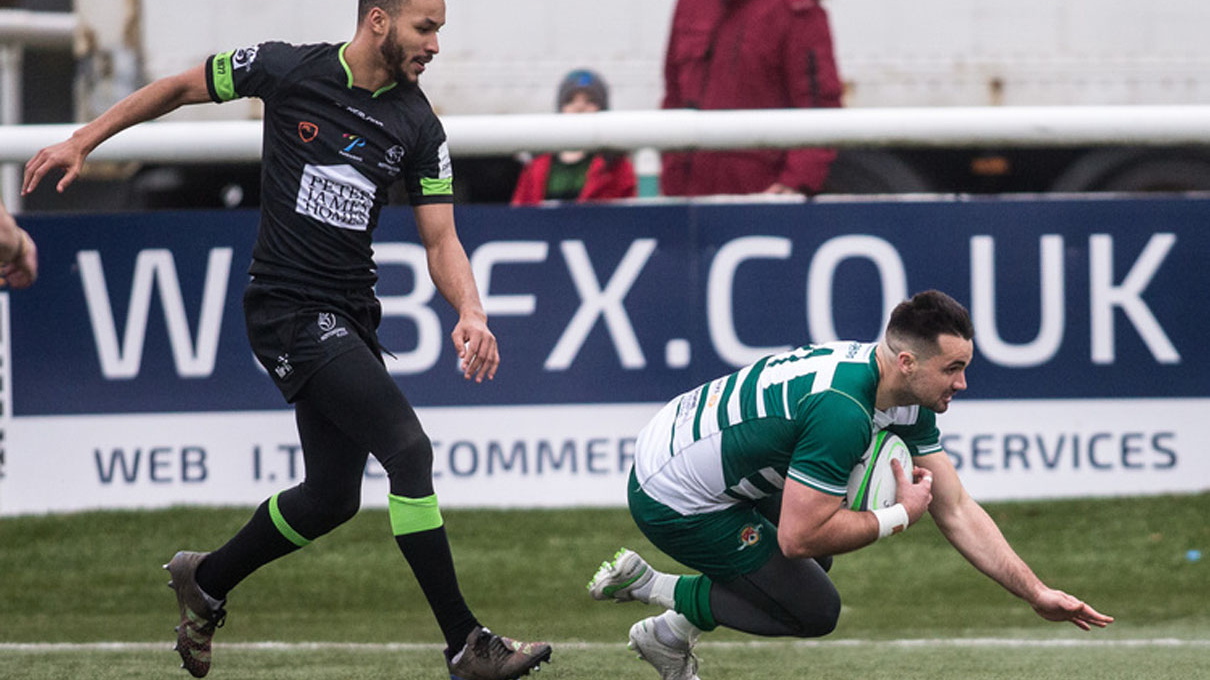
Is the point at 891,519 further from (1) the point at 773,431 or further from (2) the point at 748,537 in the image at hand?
(2) the point at 748,537

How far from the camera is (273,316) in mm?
5785

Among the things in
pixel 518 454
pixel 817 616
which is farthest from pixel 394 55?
pixel 518 454

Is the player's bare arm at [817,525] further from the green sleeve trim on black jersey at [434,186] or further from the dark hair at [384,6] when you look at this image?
the dark hair at [384,6]

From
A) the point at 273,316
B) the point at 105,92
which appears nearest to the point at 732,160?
the point at 273,316

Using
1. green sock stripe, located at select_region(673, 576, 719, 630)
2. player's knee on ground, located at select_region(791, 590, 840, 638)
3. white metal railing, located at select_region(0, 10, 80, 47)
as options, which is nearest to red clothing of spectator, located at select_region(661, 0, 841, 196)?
green sock stripe, located at select_region(673, 576, 719, 630)

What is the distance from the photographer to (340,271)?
580cm

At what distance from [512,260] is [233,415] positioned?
139 centimetres

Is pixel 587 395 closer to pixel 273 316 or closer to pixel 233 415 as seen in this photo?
pixel 233 415

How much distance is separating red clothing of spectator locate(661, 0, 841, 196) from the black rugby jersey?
3.72 m

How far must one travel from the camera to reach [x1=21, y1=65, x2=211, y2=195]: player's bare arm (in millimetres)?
5742

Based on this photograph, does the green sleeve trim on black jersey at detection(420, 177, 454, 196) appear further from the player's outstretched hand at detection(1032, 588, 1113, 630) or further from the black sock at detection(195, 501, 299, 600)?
the player's outstretched hand at detection(1032, 588, 1113, 630)

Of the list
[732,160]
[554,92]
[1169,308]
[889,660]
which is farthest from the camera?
[554,92]

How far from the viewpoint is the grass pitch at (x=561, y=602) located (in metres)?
6.57

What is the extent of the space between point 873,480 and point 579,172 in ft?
13.3
